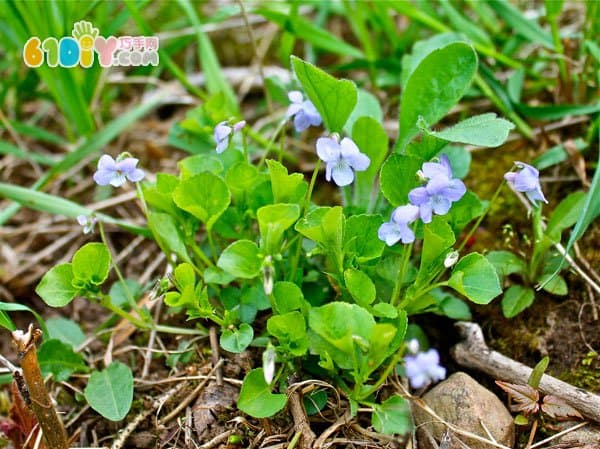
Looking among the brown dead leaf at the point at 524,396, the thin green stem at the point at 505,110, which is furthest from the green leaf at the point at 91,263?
the thin green stem at the point at 505,110

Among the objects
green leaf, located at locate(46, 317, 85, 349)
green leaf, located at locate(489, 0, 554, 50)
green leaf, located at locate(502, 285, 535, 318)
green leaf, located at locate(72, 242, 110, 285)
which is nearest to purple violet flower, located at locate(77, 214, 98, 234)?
green leaf, located at locate(72, 242, 110, 285)

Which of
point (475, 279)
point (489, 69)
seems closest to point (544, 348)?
point (475, 279)

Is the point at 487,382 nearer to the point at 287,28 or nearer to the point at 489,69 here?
the point at 489,69

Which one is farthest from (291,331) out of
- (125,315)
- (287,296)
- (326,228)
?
(125,315)

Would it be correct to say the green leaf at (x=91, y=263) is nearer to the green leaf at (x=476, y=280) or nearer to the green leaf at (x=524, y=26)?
the green leaf at (x=476, y=280)

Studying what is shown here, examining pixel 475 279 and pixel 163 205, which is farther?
pixel 163 205

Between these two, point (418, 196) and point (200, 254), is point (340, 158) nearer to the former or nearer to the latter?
point (418, 196)

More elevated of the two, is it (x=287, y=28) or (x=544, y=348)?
(x=287, y=28)

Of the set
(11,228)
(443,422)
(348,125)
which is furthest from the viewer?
(11,228)
